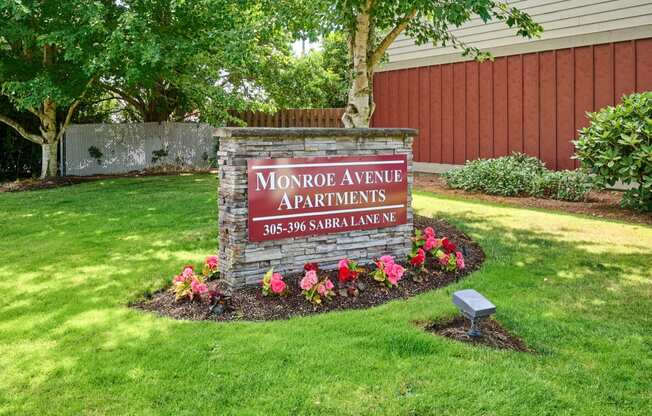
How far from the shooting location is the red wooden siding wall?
11.0 meters

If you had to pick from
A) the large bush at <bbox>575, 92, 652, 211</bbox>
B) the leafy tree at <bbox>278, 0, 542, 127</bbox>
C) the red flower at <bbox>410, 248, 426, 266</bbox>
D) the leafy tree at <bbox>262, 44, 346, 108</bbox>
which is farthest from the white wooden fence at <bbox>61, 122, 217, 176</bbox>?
the red flower at <bbox>410, 248, 426, 266</bbox>

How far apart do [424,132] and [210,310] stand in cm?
1129

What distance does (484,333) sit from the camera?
155 inches

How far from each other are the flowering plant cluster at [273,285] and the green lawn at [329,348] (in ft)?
1.47

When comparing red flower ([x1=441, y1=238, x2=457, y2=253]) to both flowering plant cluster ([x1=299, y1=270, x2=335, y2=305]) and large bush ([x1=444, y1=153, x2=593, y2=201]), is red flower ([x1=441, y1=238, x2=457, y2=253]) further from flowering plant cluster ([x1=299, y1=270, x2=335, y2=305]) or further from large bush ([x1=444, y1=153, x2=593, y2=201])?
large bush ([x1=444, y1=153, x2=593, y2=201])

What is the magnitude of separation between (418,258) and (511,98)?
8554 millimetres

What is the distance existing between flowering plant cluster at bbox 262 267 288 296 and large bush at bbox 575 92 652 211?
5.73 m

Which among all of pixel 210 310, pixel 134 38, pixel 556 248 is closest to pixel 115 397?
pixel 210 310

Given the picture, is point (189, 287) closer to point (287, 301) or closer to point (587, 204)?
point (287, 301)

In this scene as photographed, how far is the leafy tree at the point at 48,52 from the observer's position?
1024 cm

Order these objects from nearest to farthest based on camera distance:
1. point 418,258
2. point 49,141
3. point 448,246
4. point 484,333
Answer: point 484,333, point 418,258, point 448,246, point 49,141

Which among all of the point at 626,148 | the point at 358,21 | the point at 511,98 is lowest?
the point at 626,148

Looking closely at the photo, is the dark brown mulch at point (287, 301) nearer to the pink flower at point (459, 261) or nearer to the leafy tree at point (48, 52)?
the pink flower at point (459, 261)

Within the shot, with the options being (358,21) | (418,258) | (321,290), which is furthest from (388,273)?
(358,21)
